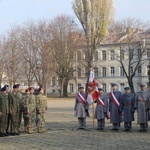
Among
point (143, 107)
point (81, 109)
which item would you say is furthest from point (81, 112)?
point (143, 107)

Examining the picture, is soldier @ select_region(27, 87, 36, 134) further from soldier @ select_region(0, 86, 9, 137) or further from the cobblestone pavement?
soldier @ select_region(0, 86, 9, 137)

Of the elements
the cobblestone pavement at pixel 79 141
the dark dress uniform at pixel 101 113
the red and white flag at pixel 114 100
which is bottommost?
the cobblestone pavement at pixel 79 141

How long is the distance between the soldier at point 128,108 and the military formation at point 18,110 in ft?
10.7

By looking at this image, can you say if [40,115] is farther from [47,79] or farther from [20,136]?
[47,79]

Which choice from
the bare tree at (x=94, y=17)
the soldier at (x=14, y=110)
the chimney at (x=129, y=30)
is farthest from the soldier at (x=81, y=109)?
the chimney at (x=129, y=30)

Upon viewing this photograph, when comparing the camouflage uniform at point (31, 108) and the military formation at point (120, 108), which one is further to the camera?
the military formation at point (120, 108)

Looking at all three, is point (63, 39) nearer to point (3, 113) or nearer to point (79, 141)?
point (3, 113)

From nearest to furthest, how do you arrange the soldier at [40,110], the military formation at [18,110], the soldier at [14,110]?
the military formation at [18,110]
the soldier at [14,110]
the soldier at [40,110]

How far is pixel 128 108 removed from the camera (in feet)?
45.5

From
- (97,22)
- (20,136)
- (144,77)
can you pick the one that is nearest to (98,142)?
(20,136)

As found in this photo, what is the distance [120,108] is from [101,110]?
0.81 m

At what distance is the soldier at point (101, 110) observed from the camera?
559 inches

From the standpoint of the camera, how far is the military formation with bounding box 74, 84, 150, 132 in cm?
1371

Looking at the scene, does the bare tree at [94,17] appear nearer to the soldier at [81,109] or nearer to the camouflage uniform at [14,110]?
the soldier at [81,109]
